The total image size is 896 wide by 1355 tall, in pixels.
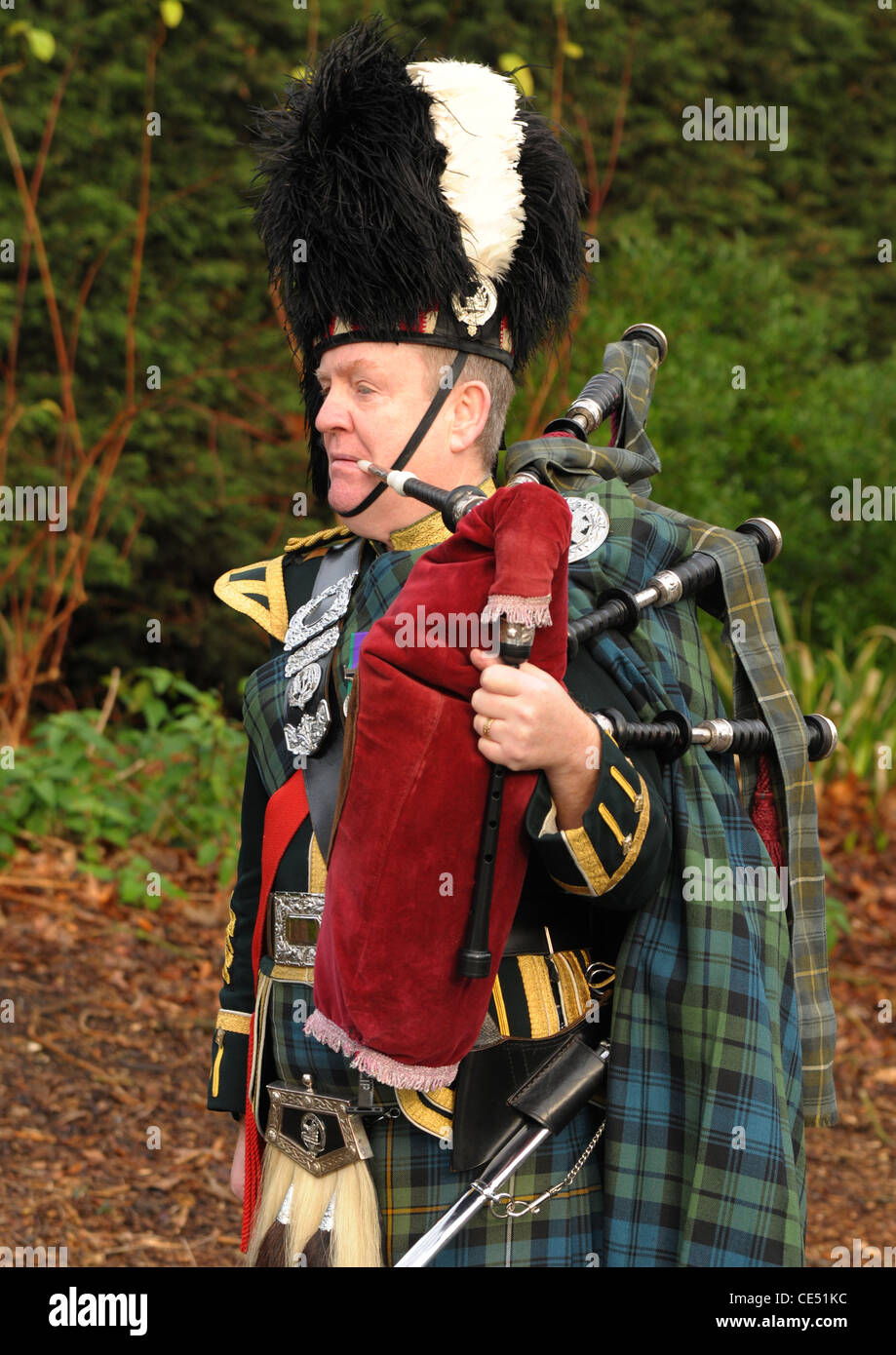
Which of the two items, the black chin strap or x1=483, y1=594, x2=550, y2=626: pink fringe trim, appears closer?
x1=483, y1=594, x2=550, y2=626: pink fringe trim

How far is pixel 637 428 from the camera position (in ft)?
7.34

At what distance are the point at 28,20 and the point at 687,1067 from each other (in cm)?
524

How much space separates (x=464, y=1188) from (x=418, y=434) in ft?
3.22

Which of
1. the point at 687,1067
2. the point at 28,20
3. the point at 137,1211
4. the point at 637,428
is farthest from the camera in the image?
the point at 28,20

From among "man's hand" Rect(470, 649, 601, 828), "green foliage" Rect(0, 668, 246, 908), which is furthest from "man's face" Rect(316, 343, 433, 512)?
"green foliage" Rect(0, 668, 246, 908)

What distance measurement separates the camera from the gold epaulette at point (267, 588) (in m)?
2.17

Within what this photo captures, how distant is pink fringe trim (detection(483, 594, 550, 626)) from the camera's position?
1.50 m

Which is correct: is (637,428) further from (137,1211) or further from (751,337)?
(751,337)

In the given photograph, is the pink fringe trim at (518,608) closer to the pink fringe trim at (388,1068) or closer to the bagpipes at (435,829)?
the bagpipes at (435,829)

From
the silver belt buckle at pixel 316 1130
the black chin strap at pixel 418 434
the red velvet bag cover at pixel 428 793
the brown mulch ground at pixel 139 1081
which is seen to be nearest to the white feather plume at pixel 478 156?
the black chin strap at pixel 418 434

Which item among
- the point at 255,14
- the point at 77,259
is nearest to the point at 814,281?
the point at 255,14

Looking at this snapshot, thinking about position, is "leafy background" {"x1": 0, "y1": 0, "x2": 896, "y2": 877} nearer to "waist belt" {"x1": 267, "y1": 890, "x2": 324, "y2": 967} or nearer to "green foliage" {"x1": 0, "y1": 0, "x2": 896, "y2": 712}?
"green foliage" {"x1": 0, "y1": 0, "x2": 896, "y2": 712}

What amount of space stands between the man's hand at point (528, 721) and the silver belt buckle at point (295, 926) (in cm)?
47

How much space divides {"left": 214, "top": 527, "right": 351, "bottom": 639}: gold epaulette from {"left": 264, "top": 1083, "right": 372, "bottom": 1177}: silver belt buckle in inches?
26.3
